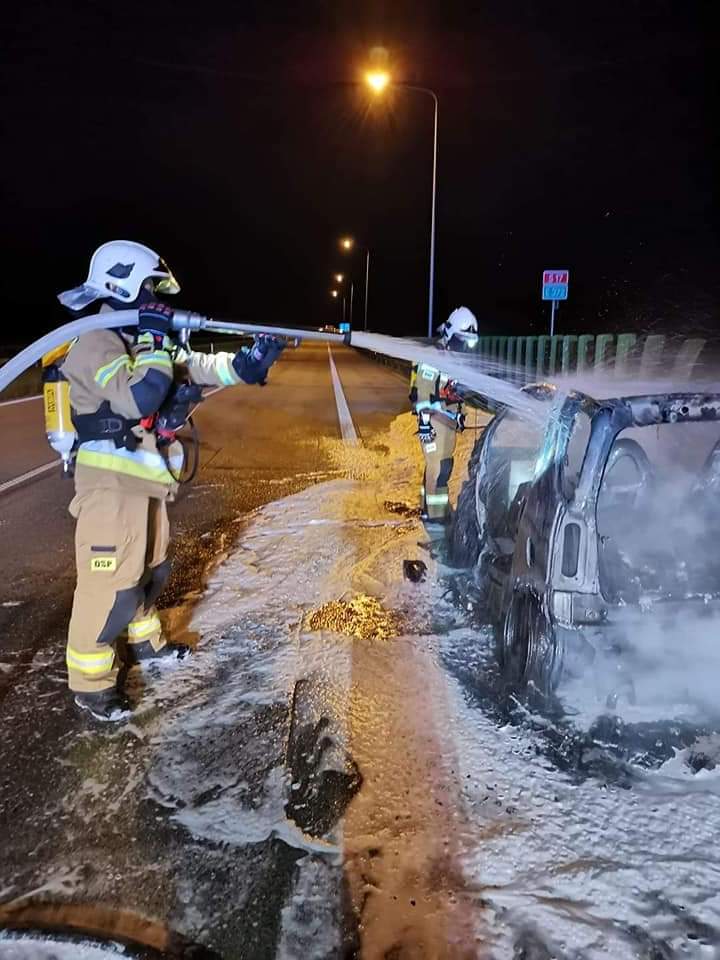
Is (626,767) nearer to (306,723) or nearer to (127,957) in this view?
(306,723)

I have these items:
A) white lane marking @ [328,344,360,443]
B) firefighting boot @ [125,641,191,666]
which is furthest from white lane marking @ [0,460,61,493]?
firefighting boot @ [125,641,191,666]

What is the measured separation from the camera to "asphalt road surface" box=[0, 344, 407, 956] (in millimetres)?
2967

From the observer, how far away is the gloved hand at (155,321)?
3.26 m

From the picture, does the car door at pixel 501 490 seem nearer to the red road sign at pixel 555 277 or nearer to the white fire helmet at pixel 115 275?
the white fire helmet at pixel 115 275

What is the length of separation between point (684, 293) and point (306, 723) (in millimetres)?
34297

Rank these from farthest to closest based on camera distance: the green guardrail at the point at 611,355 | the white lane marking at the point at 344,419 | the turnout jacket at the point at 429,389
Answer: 1. the green guardrail at the point at 611,355
2. the white lane marking at the point at 344,419
3. the turnout jacket at the point at 429,389

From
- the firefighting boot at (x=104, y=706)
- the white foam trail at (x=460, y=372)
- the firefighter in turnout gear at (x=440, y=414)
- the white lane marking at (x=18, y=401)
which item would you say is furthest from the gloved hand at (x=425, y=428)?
the white lane marking at (x=18, y=401)

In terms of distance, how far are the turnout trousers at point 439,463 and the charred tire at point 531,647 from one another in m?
2.82

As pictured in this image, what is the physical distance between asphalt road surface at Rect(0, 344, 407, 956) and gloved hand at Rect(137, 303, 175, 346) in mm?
1738

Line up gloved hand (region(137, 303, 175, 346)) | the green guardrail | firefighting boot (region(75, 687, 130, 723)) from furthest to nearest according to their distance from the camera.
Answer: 1. the green guardrail
2. firefighting boot (region(75, 687, 130, 723))
3. gloved hand (region(137, 303, 175, 346))

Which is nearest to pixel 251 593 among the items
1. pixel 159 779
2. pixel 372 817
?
pixel 159 779

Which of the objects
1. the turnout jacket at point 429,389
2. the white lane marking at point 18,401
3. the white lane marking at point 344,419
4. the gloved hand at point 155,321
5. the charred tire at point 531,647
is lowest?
the white lane marking at point 18,401

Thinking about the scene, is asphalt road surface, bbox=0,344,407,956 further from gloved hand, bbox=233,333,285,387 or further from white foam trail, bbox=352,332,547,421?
white foam trail, bbox=352,332,547,421

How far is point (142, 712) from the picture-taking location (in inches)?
135
